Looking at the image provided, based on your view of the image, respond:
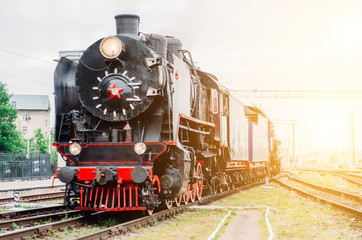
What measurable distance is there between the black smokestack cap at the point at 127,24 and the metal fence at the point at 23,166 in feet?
66.8

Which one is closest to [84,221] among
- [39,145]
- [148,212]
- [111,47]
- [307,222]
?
[148,212]

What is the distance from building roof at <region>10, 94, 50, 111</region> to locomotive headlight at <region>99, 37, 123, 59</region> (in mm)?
82417

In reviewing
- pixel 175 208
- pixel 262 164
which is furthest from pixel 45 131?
pixel 175 208

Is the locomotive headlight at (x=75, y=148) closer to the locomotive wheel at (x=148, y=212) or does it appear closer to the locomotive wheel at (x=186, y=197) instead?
the locomotive wheel at (x=148, y=212)

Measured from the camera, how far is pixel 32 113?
88.1m

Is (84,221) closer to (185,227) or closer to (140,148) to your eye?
(140,148)

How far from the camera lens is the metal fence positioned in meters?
28.9

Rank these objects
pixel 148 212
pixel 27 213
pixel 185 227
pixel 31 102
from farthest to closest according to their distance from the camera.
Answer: pixel 31 102, pixel 27 213, pixel 148 212, pixel 185 227

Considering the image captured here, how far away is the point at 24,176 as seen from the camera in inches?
1185

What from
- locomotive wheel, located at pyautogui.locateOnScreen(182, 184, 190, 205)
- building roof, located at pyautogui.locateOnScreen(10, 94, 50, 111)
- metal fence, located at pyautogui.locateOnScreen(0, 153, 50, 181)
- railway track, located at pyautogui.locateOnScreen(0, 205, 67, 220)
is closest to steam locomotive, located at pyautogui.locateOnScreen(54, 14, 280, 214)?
railway track, located at pyautogui.locateOnScreen(0, 205, 67, 220)

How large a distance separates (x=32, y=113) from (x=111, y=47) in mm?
82868

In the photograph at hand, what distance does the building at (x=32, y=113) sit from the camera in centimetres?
8656

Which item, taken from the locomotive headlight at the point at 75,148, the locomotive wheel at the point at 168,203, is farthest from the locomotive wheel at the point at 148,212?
the locomotive headlight at the point at 75,148

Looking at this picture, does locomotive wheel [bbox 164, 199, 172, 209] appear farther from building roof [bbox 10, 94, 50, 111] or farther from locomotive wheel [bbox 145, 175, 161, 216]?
building roof [bbox 10, 94, 50, 111]
